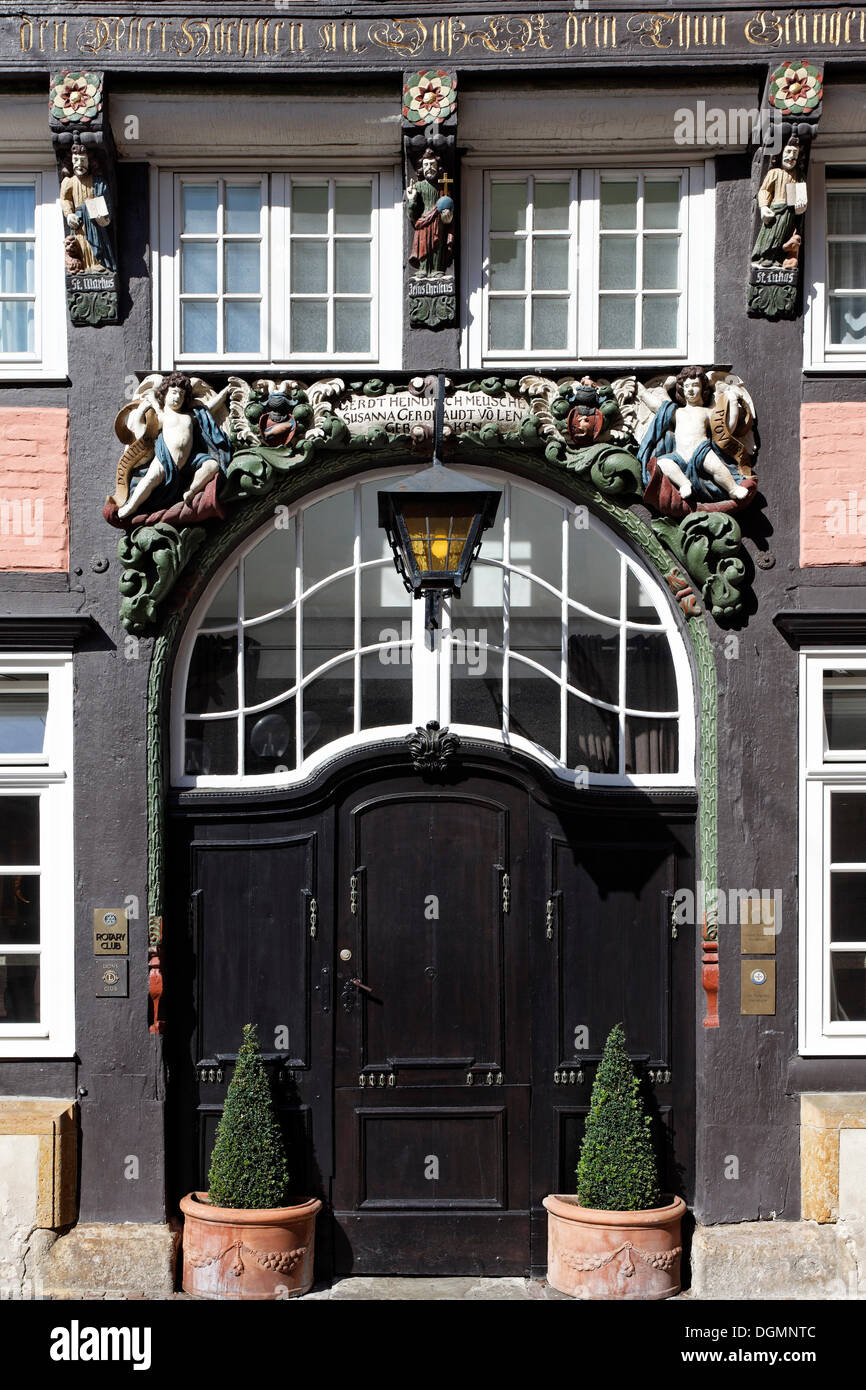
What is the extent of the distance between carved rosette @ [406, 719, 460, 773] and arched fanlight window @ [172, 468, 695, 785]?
14 centimetres

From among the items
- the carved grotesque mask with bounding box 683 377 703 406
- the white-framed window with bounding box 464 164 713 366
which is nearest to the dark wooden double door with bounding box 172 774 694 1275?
the carved grotesque mask with bounding box 683 377 703 406

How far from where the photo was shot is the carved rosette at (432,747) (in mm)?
6703

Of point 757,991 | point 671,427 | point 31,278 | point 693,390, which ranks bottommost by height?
point 757,991

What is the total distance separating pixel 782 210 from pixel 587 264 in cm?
104

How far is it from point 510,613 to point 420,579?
1.23 m

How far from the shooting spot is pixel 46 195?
268 inches

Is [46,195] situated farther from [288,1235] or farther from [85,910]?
[288,1235]

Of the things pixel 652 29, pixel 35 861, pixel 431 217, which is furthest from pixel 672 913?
pixel 652 29

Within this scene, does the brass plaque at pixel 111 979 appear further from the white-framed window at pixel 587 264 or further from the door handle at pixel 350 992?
the white-framed window at pixel 587 264

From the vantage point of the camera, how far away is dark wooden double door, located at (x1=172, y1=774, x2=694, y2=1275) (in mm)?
6746

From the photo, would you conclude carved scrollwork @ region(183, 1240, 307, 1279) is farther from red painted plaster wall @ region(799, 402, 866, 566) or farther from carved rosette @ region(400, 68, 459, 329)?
carved rosette @ region(400, 68, 459, 329)

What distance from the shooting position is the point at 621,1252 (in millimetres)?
6328

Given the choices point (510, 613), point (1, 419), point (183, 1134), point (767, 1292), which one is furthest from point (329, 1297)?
point (1, 419)

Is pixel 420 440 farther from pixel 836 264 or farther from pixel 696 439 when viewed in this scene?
pixel 836 264
